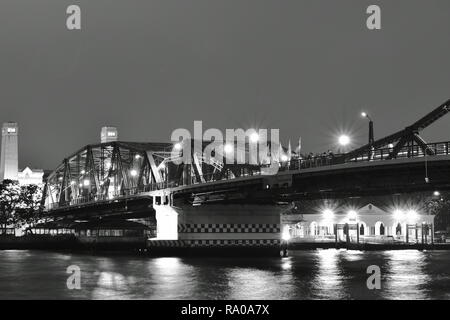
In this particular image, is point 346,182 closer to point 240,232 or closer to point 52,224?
point 240,232

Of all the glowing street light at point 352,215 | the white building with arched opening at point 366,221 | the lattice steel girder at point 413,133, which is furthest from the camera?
the white building with arched opening at point 366,221

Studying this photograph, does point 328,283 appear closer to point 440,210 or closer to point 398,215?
point 398,215

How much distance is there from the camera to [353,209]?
115 metres

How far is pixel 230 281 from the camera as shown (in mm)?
43938

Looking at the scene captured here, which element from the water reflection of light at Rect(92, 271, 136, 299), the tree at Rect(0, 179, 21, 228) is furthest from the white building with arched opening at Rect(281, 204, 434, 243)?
the water reflection of light at Rect(92, 271, 136, 299)

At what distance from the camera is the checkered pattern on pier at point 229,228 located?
73.1 metres

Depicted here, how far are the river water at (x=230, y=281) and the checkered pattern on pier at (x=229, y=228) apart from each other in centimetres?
1171

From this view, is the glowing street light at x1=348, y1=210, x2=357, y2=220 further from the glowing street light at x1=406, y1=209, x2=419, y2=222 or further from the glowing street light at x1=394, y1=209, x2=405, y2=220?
the glowing street light at x1=406, y1=209, x2=419, y2=222

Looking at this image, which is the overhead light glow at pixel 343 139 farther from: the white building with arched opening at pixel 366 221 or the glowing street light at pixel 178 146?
the white building with arched opening at pixel 366 221

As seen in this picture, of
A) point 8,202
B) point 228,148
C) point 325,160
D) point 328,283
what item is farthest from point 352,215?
point 328,283

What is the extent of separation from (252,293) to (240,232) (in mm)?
36003

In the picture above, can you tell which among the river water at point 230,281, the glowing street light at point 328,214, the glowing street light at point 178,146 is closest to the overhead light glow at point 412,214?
the glowing street light at point 328,214

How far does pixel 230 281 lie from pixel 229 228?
2913 centimetres
